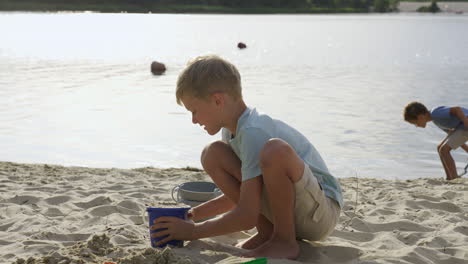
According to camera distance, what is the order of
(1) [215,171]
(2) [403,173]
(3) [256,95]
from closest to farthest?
(1) [215,171] → (2) [403,173] → (3) [256,95]

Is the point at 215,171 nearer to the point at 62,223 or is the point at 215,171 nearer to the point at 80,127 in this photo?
the point at 62,223

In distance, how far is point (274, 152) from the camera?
2.65m

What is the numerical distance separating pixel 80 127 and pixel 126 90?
4.10 metres

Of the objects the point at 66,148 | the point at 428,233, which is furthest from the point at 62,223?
the point at 66,148

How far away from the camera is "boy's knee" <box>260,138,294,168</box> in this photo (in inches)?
104

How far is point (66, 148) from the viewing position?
682cm

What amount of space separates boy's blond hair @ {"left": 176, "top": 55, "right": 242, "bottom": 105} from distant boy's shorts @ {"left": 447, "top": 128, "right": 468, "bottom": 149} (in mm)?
4255

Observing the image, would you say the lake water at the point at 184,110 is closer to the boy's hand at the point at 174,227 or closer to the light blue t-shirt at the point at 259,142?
the light blue t-shirt at the point at 259,142

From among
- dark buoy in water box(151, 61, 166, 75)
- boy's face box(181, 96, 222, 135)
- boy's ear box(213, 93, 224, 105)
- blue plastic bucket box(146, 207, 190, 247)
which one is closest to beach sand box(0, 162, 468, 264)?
blue plastic bucket box(146, 207, 190, 247)

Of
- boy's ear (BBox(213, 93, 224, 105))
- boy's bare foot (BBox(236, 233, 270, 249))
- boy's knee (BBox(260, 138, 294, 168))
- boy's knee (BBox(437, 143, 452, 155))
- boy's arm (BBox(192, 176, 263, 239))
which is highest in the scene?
boy's ear (BBox(213, 93, 224, 105))

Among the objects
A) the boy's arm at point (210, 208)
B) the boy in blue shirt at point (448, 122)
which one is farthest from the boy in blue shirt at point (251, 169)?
the boy in blue shirt at point (448, 122)

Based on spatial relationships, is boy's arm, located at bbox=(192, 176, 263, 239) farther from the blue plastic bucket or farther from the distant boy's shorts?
the distant boy's shorts

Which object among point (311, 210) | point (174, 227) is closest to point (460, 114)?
point (311, 210)

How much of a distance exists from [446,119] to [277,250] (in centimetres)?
434
